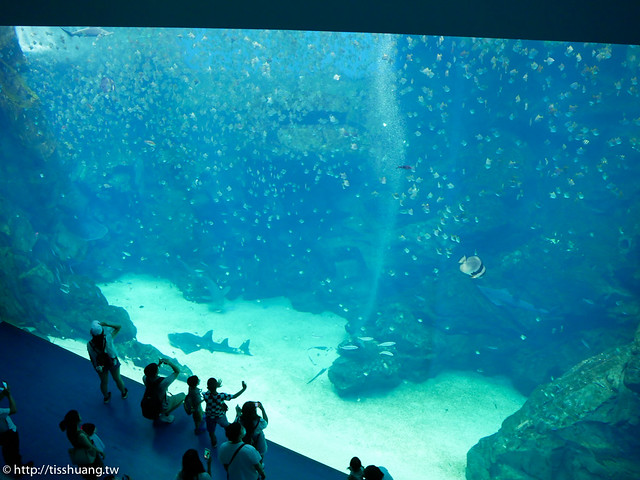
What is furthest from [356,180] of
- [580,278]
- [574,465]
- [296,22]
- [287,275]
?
[296,22]

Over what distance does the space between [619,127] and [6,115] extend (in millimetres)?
23346

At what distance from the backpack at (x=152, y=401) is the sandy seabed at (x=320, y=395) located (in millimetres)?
5728

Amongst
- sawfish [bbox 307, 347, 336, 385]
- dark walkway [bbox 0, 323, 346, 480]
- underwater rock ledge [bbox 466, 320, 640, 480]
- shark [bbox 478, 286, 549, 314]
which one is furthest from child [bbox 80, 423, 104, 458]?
shark [bbox 478, 286, 549, 314]

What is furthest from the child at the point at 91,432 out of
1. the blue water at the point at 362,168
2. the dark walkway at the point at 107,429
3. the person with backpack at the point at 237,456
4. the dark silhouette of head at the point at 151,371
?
the blue water at the point at 362,168

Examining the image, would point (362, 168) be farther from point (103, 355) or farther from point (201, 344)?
point (103, 355)

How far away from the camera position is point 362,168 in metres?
18.0

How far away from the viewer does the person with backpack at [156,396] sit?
12.9ft

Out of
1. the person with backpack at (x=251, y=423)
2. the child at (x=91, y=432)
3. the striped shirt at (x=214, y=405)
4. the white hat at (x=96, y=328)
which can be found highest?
the white hat at (x=96, y=328)

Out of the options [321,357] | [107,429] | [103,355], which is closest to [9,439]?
[107,429]

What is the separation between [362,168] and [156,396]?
15336mm

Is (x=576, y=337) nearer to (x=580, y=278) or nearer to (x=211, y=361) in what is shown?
(x=580, y=278)

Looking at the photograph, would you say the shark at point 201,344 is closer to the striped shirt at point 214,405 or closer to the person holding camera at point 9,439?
the person holding camera at point 9,439

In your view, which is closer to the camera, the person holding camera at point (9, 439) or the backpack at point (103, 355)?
the person holding camera at point (9, 439)

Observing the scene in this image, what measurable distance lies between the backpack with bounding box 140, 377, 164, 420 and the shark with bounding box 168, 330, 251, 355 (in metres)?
9.85
